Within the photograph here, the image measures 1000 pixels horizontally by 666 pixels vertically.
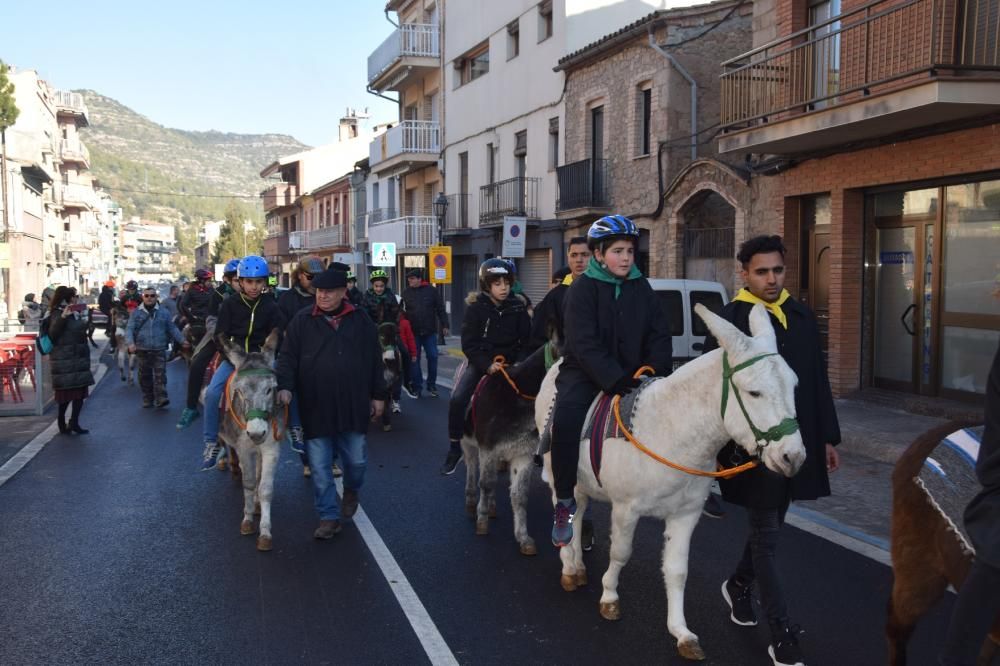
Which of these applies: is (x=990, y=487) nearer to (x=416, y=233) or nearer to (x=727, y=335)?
(x=727, y=335)

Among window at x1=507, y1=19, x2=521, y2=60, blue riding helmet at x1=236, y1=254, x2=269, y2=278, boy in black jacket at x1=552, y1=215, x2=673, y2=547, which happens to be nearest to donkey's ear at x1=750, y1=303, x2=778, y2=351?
boy in black jacket at x1=552, y1=215, x2=673, y2=547

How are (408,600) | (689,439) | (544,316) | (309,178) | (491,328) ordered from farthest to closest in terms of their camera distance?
(309,178)
(491,328)
(544,316)
(408,600)
(689,439)

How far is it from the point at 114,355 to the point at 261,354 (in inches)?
826

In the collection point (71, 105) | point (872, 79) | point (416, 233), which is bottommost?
point (416, 233)

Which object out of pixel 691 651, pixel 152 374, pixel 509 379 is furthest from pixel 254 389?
pixel 152 374

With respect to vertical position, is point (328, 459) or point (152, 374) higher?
point (328, 459)

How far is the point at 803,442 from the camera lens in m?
4.38

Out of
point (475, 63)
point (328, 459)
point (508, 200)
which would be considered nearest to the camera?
point (328, 459)

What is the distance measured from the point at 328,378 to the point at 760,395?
3683 mm

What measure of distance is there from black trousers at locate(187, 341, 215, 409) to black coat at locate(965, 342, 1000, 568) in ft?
22.8

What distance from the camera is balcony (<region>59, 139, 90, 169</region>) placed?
254 ft

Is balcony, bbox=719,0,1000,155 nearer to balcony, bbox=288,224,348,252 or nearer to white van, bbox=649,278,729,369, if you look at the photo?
white van, bbox=649,278,729,369

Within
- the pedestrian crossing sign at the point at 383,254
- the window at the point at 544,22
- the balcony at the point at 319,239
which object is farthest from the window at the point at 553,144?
the balcony at the point at 319,239

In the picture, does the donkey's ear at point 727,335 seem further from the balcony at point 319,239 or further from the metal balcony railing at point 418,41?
the balcony at point 319,239
